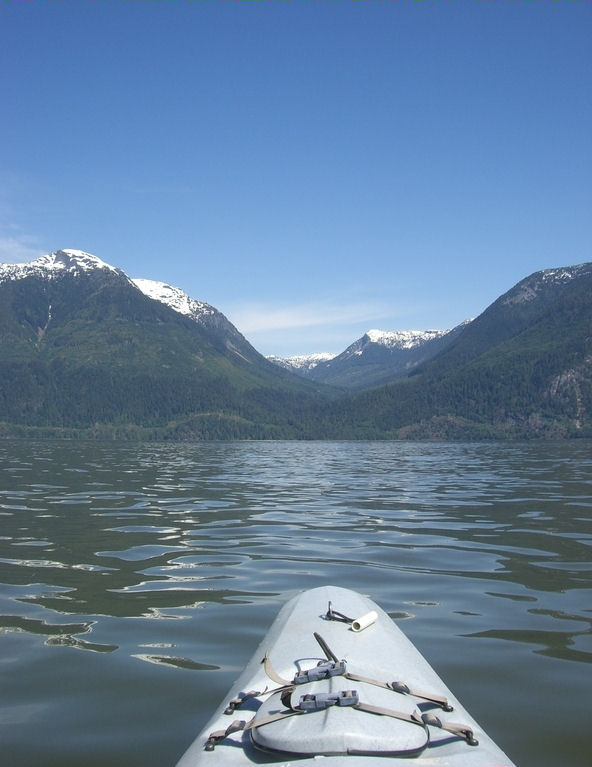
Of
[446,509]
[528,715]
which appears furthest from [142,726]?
[446,509]

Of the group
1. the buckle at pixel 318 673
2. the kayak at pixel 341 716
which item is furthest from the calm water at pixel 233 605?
the buckle at pixel 318 673

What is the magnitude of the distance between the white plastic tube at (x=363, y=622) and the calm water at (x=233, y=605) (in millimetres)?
1806

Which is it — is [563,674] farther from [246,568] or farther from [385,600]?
[246,568]

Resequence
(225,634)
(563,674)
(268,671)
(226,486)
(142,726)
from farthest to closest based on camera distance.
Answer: (226,486), (225,634), (563,674), (142,726), (268,671)

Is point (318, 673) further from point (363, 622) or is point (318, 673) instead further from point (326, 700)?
point (363, 622)

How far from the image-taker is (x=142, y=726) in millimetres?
7980

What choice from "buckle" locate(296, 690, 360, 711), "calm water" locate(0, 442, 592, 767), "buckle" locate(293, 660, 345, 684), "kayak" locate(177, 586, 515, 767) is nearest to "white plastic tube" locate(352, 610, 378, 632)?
"kayak" locate(177, 586, 515, 767)

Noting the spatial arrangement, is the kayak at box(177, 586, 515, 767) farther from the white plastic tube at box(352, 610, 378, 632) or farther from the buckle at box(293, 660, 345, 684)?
the white plastic tube at box(352, 610, 378, 632)

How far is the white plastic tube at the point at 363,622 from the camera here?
808cm

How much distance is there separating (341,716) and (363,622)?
2744 mm

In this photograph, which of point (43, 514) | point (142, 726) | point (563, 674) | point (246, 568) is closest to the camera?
point (142, 726)

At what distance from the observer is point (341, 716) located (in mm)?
5465

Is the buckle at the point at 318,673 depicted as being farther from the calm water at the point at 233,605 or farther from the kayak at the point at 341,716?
the calm water at the point at 233,605

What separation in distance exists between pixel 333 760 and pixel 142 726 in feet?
12.4
